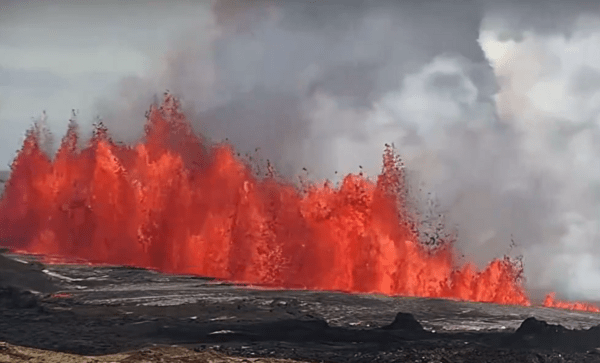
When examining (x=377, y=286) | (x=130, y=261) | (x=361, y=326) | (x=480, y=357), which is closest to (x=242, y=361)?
(x=361, y=326)

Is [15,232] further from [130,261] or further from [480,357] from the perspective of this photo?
[480,357]

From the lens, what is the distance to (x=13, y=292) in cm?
7356

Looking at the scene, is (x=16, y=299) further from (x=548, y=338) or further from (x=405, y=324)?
(x=548, y=338)

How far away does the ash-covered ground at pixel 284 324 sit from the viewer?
200 ft

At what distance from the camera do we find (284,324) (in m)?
66.3

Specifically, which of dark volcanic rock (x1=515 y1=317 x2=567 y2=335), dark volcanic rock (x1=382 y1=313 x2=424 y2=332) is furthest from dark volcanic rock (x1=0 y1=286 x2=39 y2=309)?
dark volcanic rock (x1=515 y1=317 x2=567 y2=335)

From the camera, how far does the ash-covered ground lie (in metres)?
60.9

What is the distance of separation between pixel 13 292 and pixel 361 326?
35.5 meters

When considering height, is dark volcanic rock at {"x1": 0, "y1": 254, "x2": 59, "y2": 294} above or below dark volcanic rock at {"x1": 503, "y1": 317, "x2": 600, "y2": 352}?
above

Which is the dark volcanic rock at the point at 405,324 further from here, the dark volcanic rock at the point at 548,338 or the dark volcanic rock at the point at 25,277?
the dark volcanic rock at the point at 25,277

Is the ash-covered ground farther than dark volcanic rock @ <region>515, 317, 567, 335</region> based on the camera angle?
No

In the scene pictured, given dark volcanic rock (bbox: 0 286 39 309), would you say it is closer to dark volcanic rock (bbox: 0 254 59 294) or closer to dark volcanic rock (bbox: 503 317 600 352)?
dark volcanic rock (bbox: 0 254 59 294)

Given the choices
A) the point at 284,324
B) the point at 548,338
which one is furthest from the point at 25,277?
the point at 548,338

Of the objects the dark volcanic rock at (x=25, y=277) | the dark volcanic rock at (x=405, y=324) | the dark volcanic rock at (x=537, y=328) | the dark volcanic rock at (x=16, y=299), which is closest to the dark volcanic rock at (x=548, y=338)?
the dark volcanic rock at (x=537, y=328)
